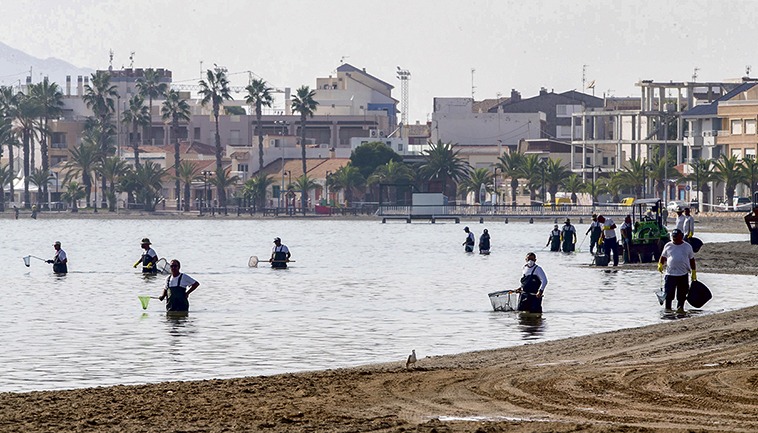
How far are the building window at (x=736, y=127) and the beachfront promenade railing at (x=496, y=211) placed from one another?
13075 millimetres

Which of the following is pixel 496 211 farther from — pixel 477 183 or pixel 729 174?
pixel 729 174

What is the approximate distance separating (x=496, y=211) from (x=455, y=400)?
379ft

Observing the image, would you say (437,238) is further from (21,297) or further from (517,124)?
(517,124)

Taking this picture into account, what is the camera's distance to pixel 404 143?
535ft

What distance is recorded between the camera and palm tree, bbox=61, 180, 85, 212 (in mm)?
156375

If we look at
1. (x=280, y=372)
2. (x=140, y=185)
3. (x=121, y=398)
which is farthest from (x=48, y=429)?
(x=140, y=185)

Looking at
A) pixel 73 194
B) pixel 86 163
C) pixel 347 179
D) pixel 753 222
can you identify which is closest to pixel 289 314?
pixel 753 222

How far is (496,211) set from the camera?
13012 cm

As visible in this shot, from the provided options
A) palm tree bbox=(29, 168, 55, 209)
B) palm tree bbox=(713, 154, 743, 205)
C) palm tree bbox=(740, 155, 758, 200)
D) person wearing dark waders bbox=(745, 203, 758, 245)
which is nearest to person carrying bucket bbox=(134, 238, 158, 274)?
person wearing dark waders bbox=(745, 203, 758, 245)

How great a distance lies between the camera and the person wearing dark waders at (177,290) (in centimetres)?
3003

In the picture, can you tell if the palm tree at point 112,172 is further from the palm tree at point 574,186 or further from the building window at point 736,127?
the building window at point 736,127

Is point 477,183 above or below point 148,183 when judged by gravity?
below

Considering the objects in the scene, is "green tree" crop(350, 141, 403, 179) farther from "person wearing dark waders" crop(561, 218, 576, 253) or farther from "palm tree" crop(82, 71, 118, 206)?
"person wearing dark waders" crop(561, 218, 576, 253)

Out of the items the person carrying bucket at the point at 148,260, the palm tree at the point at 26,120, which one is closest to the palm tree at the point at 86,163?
the palm tree at the point at 26,120
